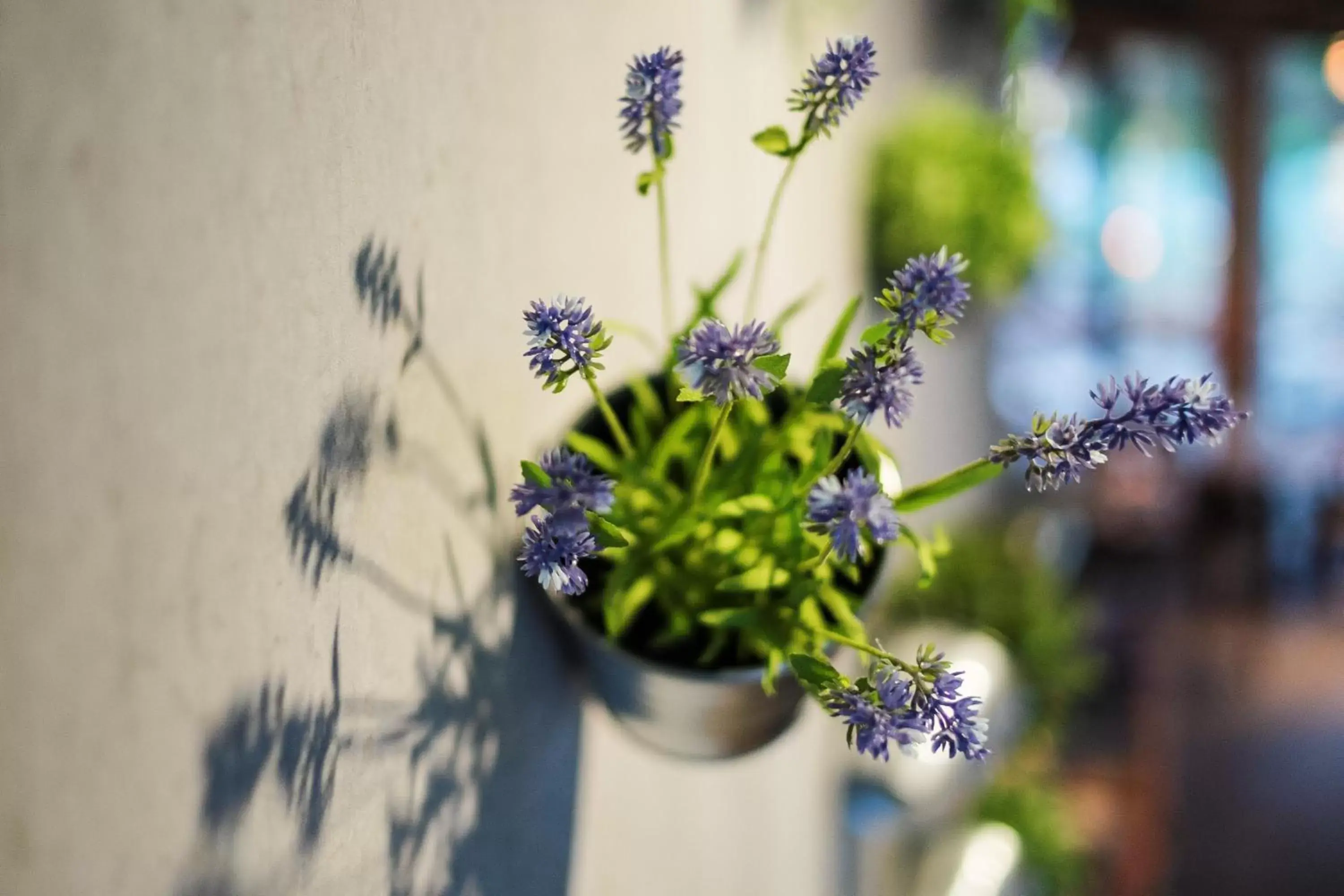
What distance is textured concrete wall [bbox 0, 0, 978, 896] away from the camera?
11.6 inches

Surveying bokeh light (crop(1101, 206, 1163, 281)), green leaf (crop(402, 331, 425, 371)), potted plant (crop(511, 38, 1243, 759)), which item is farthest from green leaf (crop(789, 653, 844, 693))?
bokeh light (crop(1101, 206, 1163, 281))

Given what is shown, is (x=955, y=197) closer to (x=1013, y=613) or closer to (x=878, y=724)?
(x=1013, y=613)

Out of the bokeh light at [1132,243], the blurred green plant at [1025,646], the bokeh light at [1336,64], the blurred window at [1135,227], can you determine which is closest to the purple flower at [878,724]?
the blurred green plant at [1025,646]

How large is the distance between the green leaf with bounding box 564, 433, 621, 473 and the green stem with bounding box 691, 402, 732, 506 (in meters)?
0.04

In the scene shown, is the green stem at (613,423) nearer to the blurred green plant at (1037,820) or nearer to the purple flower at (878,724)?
the purple flower at (878,724)

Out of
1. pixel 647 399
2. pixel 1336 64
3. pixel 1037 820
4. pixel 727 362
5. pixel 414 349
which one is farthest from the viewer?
pixel 1336 64

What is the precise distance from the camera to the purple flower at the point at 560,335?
0.38m

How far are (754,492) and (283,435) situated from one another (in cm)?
22

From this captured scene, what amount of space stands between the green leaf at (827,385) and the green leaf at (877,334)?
2cm

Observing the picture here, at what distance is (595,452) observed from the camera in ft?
1.75

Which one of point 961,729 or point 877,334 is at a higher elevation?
point 877,334

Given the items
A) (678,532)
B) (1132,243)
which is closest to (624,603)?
(678,532)

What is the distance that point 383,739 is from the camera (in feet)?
1.49

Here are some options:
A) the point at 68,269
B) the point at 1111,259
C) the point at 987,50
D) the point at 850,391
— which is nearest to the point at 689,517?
the point at 850,391
